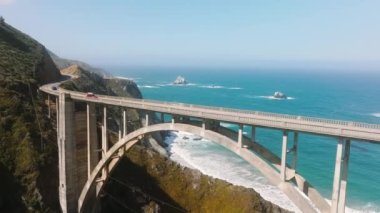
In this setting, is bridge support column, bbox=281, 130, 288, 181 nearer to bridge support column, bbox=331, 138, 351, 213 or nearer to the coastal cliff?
bridge support column, bbox=331, 138, 351, 213

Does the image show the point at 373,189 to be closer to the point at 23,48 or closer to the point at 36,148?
the point at 36,148

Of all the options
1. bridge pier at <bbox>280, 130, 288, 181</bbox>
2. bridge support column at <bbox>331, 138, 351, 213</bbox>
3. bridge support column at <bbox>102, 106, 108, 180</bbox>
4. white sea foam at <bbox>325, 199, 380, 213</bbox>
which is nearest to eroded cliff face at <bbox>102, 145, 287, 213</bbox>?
bridge support column at <bbox>102, 106, 108, 180</bbox>

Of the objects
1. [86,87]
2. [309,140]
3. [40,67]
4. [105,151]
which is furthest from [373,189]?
[40,67]

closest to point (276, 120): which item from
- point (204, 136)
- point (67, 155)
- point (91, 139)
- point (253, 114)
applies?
point (253, 114)

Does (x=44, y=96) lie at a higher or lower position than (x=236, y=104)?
higher

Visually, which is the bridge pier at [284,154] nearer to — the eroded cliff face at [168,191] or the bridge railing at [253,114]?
the bridge railing at [253,114]

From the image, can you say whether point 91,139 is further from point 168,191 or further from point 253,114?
point 253,114
